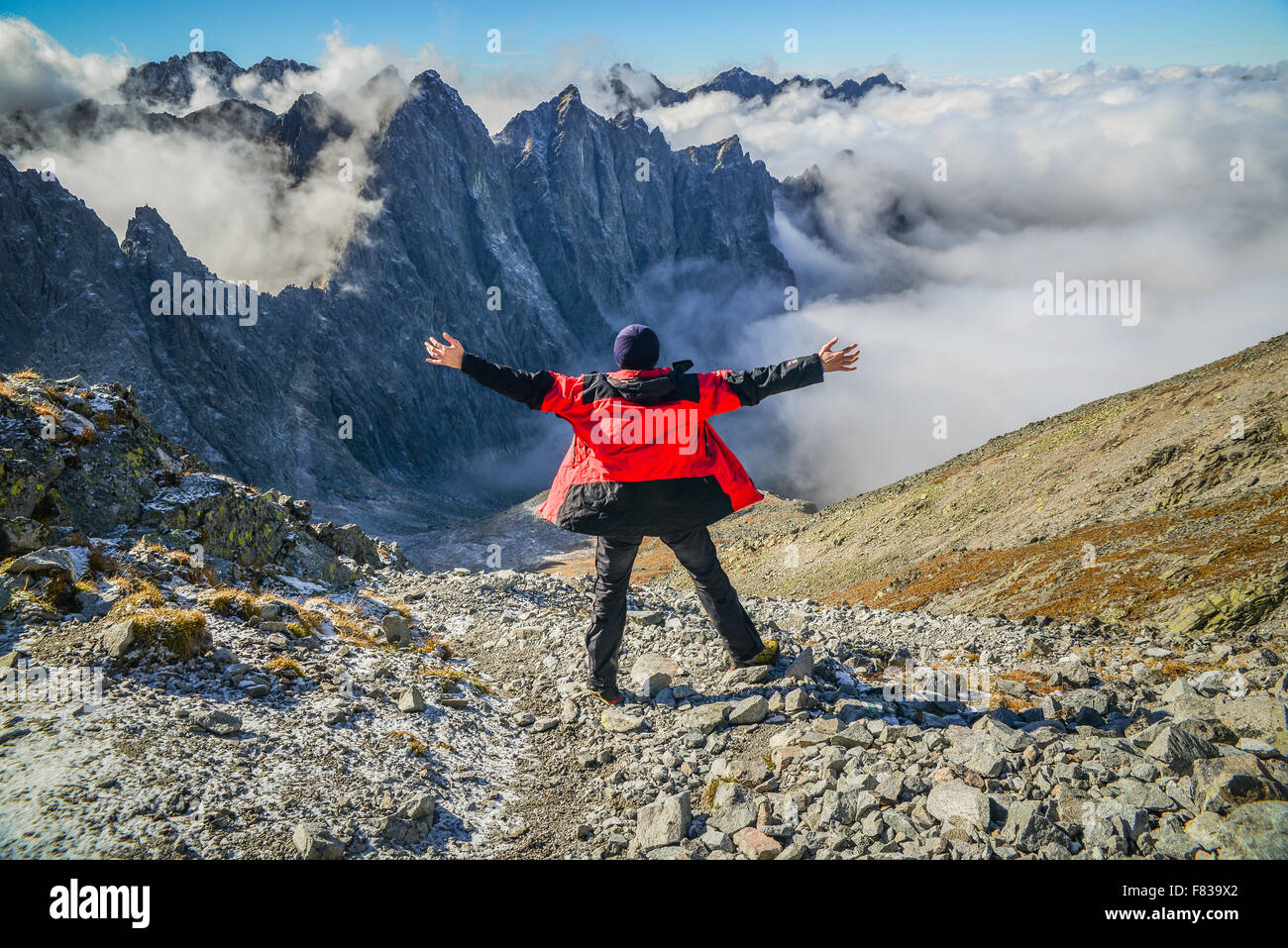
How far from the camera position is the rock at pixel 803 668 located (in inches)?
330

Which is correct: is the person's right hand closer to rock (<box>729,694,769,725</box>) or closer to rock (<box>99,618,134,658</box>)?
rock (<box>729,694,769,725</box>)

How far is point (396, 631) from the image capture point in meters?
11.9

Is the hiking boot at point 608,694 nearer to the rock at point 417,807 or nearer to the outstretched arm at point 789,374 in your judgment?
the rock at point 417,807

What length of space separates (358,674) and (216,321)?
114m

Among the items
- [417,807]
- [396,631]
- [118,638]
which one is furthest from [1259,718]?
[396,631]

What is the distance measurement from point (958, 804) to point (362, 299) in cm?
14573

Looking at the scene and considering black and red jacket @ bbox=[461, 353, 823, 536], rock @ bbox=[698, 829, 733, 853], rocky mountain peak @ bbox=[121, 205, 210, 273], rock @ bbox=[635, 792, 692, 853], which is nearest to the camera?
rock @ bbox=[698, 829, 733, 853]

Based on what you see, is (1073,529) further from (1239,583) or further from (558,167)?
(558,167)

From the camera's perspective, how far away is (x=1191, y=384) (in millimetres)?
27297

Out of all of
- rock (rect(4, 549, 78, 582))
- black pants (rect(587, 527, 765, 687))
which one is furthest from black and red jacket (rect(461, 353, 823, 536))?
rock (rect(4, 549, 78, 582))

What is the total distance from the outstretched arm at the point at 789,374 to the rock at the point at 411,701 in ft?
16.2

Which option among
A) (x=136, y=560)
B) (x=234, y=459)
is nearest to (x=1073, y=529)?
(x=136, y=560)

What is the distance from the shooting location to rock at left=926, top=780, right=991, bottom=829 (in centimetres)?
510

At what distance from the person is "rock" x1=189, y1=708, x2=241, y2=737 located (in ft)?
11.6
